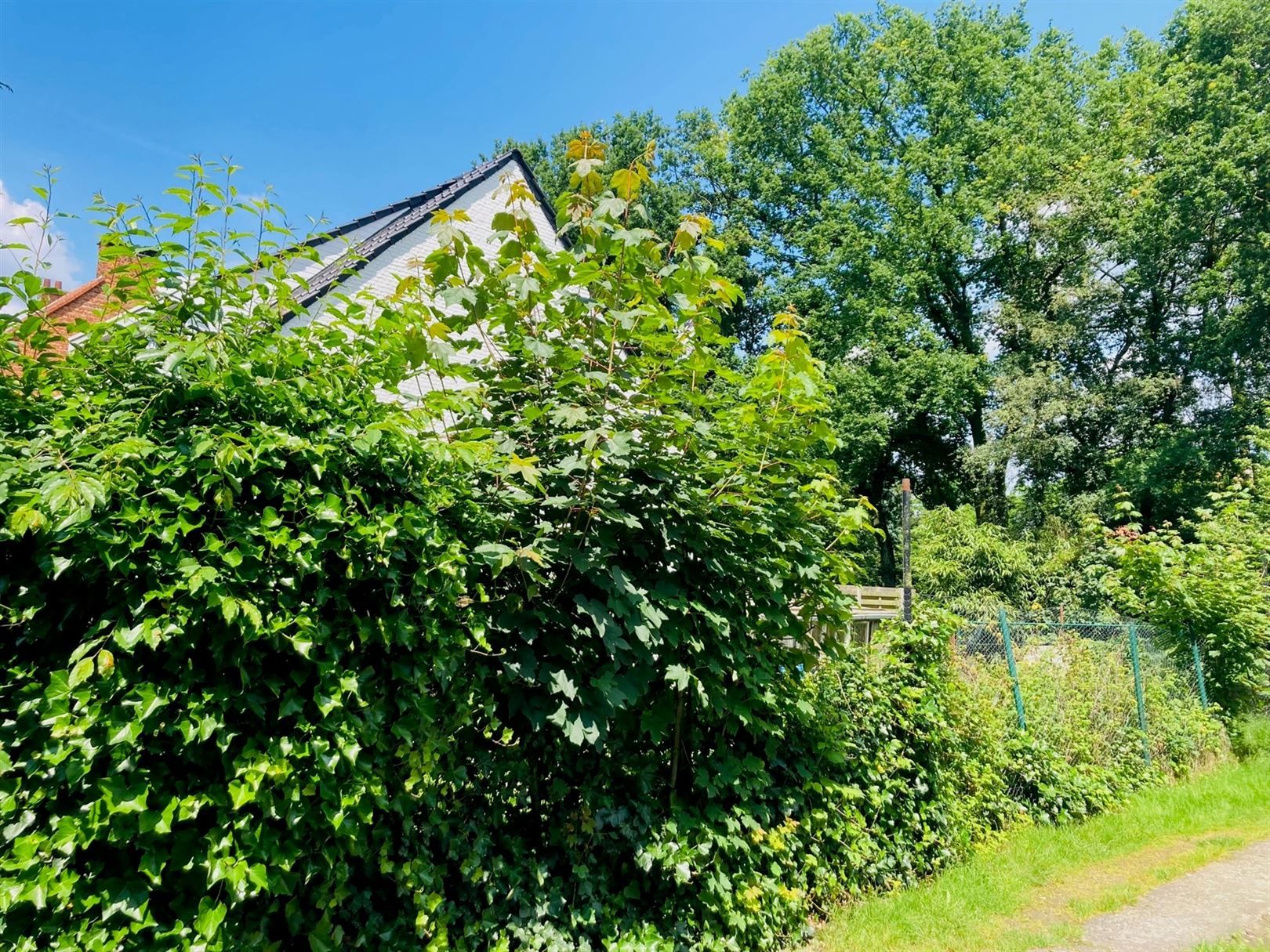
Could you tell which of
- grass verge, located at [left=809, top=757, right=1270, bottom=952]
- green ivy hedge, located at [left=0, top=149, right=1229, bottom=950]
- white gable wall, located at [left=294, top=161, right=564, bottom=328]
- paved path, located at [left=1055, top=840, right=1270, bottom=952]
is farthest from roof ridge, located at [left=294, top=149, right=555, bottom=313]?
paved path, located at [left=1055, top=840, right=1270, bottom=952]

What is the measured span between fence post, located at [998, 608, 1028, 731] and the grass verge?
0.85 meters

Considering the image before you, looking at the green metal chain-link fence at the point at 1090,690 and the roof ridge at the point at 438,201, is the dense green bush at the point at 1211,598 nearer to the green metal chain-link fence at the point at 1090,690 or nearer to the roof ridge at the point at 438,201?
the green metal chain-link fence at the point at 1090,690

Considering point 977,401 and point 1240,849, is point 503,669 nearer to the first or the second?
point 1240,849

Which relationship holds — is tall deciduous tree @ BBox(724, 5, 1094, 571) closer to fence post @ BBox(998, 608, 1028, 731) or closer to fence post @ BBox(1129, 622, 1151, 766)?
fence post @ BBox(1129, 622, 1151, 766)

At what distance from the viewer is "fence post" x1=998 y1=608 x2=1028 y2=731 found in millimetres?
6230

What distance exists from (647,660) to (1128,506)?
9778 millimetres

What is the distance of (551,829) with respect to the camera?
125 inches

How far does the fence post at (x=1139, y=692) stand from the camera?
7.43 m

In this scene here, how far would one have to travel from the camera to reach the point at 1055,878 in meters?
4.93

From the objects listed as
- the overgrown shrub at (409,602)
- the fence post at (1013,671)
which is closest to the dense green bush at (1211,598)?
the fence post at (1013,671)

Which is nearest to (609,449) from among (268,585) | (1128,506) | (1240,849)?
(268,585)

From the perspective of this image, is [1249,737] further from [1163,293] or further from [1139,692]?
[1163,293]

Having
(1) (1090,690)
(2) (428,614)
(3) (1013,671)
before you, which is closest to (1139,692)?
(1) (1090,690)

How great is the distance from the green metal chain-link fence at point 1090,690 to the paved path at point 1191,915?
4.84 ft
